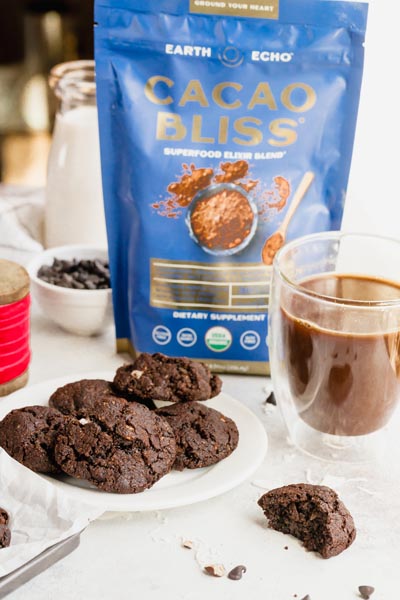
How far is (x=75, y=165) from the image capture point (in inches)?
70.5

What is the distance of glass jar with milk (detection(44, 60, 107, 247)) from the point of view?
5.84 feet

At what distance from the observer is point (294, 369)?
52.3 inches

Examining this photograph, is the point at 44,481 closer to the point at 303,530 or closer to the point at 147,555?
the point at 147,555

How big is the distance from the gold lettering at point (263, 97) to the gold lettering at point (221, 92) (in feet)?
0.07

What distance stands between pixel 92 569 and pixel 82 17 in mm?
2868

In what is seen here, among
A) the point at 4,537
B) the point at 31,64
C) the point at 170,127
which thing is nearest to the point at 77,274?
the point at 170,127

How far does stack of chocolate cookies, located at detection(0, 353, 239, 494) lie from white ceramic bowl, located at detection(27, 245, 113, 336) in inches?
10.3

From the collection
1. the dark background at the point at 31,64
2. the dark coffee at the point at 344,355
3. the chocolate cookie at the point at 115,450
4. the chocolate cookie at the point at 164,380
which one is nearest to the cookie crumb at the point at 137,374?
the chocolate cookie at the point at 164,380

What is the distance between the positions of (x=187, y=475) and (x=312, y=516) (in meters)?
→ 0.18

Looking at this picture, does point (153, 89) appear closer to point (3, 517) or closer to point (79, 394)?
point (79, 394)

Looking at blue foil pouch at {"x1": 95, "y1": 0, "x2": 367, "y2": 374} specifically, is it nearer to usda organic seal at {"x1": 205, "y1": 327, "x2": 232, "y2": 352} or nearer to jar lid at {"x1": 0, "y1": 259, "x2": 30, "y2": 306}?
usda organic seal at {"x1": 205, "y1": 327, "x2": 232, "y2": 352}

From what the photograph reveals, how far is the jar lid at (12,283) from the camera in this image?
1388 millimetres

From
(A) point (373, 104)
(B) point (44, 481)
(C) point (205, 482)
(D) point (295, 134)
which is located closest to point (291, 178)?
(D) point (295, 134)

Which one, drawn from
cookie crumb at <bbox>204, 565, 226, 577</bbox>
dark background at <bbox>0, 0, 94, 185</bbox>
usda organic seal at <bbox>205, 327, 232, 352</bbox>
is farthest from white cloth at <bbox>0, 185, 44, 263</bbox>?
dark background at <bbox>0, 0, 94, 185</bbox>
